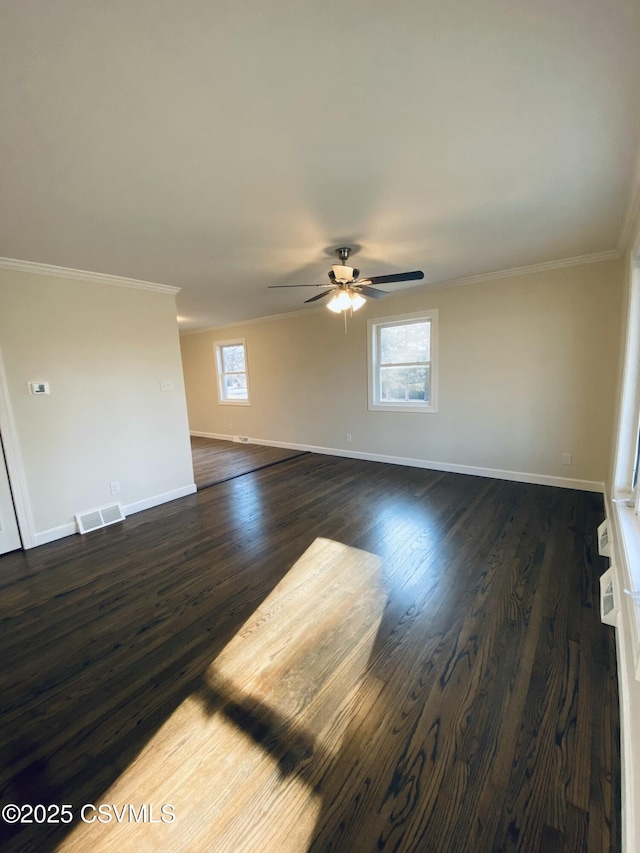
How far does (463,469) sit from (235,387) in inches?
189

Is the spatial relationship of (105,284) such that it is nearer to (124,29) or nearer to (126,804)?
(124,29)

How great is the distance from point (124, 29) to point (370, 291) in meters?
2.67

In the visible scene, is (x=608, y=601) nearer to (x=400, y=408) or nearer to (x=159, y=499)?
(x=400, y=408)

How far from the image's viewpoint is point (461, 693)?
1.58 m

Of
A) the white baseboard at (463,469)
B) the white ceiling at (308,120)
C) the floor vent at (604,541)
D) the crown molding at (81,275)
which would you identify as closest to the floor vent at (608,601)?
the floor vent at (604,541)

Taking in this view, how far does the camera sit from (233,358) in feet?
23.7

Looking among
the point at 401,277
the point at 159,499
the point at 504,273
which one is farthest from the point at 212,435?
the point at 504,273

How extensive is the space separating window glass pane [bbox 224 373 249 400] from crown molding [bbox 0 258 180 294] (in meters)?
3.08

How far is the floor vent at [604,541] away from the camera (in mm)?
2572

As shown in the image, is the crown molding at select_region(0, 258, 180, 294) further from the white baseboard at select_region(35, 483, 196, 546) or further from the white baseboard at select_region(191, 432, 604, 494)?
the white baseboard at select_region(191, 432, 604, 494)

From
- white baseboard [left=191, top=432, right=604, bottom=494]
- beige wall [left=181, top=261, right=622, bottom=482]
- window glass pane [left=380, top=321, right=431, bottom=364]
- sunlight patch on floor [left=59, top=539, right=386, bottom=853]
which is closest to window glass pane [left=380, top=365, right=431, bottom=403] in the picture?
window glass pane [left=380, top=321, right=431, bottom=364]

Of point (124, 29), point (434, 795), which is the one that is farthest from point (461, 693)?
point (124, 29)

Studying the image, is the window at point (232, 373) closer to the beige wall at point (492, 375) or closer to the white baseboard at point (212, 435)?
the white baseboard at point (212, 435)

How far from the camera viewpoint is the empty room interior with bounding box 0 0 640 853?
3.80 feet
